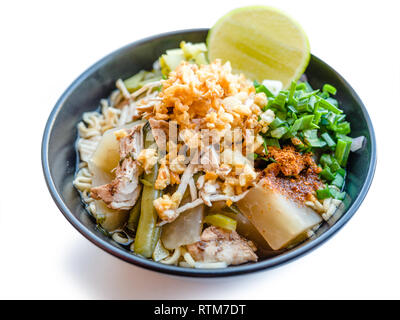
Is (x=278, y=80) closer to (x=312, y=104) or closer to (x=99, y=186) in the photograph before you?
(x=312, y=104)

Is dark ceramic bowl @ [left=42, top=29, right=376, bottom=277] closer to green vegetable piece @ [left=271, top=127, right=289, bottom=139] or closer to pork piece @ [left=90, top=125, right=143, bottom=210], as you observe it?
pork piece @ [left=90, top=125, right=143, bottom=210]

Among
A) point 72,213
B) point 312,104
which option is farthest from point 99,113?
point 312,104

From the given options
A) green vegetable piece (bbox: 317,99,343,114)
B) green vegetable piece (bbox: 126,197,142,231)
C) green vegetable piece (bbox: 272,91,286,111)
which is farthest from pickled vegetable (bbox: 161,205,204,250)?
green vegetable piece (bbox: 317,99,343,114)

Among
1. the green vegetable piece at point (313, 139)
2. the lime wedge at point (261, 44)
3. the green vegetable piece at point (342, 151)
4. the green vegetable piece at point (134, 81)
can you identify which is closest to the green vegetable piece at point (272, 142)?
the green vegetable piece at point (313, 139)

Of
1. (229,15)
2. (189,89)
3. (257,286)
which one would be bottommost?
(257,286)

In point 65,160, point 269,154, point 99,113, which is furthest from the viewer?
point 99,113

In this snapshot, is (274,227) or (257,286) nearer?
(274,227)

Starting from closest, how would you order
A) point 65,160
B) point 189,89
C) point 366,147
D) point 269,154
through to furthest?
1. point 189,89
2. point 269,154
3. point 366,147
4. point 65,160
